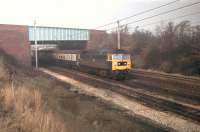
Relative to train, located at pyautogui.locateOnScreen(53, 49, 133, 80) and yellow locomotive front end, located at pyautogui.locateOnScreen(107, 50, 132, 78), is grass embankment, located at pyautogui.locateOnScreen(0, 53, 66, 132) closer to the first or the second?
yellow locomotive front end, located at pyautogui.locateOnScreen(107, 50, 132, 78)

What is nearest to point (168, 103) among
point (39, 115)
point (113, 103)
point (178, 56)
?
point (113, 103)

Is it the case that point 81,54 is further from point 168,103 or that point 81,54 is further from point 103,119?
point 103,119

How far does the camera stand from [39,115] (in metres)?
6.10

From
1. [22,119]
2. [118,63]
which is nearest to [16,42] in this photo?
[118,63]

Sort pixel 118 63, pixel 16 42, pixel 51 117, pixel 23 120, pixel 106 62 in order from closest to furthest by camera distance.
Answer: pixel 23 120 < pixel 51 117 < pixel 118 63 < pixel 106 62 < pixel 16 42

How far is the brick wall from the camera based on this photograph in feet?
121

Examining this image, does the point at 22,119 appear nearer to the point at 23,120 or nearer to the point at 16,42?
the point at 23,120

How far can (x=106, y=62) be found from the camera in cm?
2206

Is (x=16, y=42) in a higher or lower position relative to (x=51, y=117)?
higher

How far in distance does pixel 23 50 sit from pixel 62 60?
7446mm

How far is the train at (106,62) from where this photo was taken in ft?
70.1

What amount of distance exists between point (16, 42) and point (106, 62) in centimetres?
2179

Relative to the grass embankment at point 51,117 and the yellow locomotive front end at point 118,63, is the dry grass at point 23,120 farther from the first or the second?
the yellow locomotive front end at point 118,63

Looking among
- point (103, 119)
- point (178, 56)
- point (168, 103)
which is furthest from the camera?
point (178, 56)
